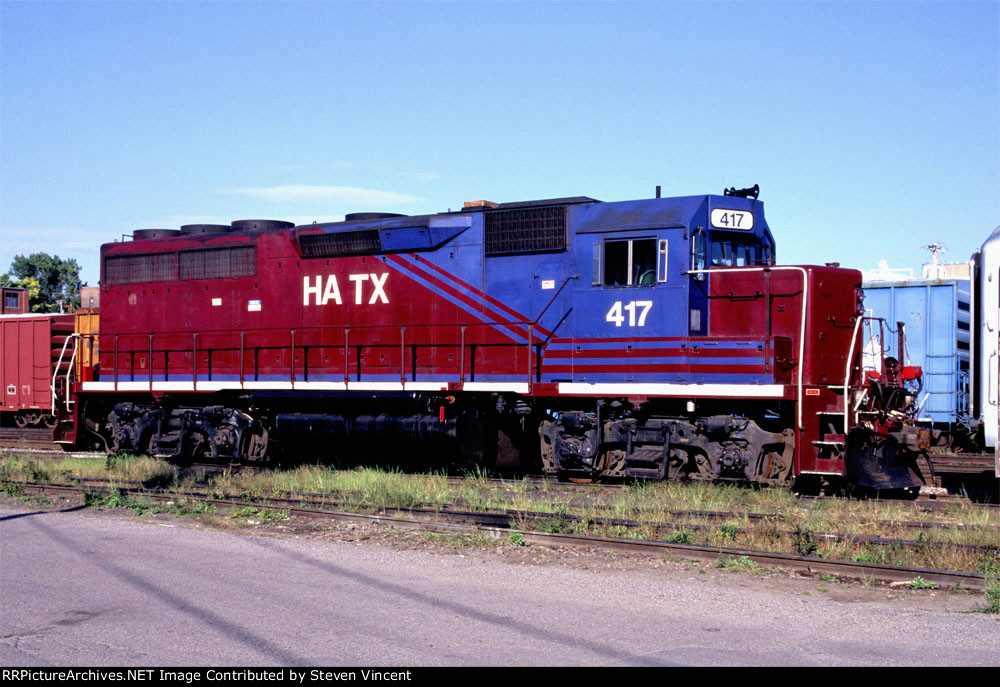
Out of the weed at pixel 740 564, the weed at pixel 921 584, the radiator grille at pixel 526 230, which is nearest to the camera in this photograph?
the weed at pixel 921 584

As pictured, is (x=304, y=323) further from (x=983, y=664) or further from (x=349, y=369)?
(x=983, y=664)

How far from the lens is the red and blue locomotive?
41.4 ft

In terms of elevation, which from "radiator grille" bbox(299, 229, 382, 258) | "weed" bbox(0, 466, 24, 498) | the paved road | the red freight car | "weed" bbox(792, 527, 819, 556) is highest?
"radiator grille" bbox(299, 229, 382, 258)

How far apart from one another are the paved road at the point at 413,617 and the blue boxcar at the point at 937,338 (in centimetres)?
1250

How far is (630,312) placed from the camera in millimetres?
13242

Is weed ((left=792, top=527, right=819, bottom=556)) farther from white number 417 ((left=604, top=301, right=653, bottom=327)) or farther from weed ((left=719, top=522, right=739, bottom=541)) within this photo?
white number 417 ((left=604, top=301, right=653, bottom=327))

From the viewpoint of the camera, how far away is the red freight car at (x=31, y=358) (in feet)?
82.8

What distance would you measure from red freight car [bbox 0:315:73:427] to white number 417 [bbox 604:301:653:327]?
16.8 meters

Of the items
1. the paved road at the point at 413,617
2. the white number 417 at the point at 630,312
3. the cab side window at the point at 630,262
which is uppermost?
the cab side window at the point at 630,262

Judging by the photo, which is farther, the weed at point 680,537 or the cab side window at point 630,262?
the cab side window at point 630,262

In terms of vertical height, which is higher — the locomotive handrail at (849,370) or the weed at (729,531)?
the locomotive handrail at (849,370)

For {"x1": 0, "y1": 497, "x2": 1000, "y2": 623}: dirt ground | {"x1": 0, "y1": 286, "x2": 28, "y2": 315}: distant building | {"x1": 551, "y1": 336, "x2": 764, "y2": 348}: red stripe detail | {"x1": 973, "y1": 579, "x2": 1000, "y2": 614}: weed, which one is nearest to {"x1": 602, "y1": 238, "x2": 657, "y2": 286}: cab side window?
{"x1": 551, "y1": 336, "x2": 764, "y2": 348}: red stripe detail

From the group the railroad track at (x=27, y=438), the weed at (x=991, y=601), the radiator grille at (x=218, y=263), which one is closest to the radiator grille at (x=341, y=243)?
the radiator grille at (x=218, y=263)

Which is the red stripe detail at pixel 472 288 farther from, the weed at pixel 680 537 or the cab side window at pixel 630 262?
the weed at pixel 680 537
